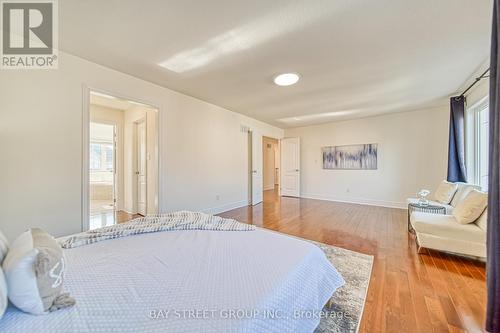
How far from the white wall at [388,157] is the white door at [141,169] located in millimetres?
4853

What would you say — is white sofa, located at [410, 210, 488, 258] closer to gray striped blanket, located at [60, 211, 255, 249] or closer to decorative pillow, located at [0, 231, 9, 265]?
gray striped blanket, located at [60, 211, 255, 249]

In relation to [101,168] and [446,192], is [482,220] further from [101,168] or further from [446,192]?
[101,168]

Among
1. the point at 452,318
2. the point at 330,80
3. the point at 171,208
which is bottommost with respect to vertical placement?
the point at 452,318

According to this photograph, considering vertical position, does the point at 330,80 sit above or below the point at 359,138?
above

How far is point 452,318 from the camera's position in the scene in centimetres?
156

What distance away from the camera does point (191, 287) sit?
0.99 metres

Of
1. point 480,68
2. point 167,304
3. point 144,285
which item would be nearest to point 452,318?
point 167,304

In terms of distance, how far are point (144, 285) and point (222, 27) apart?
2158 mm

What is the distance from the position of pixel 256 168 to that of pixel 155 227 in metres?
4.30

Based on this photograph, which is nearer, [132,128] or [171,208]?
[171,208]

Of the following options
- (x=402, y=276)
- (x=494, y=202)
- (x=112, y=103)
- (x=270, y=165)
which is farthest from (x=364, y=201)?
(x=112, y=103)

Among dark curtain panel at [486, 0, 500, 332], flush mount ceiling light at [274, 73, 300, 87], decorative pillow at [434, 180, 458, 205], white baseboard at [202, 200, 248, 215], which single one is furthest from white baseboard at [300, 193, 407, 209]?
dark curtain panel at [486, 0, 500, 332]

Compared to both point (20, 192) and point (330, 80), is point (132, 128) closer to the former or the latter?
point (20, 192)

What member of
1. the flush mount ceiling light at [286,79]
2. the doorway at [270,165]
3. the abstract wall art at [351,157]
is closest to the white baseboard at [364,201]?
the abstract wall art at [351,157]
